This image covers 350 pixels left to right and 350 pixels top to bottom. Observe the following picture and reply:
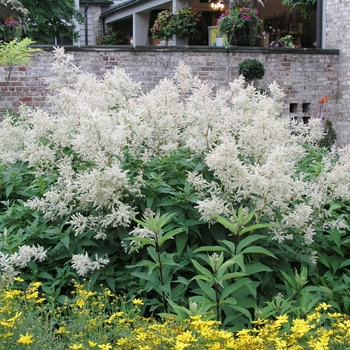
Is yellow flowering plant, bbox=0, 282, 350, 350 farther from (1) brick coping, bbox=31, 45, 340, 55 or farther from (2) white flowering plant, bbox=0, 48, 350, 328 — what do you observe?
(1) brick coping, bbox=31, 45, 340, 55

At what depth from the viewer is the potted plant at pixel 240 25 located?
13.4 meters

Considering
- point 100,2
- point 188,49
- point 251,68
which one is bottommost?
point 251,68

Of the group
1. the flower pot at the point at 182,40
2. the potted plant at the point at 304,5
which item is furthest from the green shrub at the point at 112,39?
the potted plant at the point at 304,5

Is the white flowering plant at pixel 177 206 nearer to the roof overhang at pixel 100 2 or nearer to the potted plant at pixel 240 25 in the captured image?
the potted plant at pixel 240 25

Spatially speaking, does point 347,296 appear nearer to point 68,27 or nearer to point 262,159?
point 262,159

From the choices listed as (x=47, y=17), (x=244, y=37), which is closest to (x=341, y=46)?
(x=244, y=37)

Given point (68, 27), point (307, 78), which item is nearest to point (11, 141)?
point (307, 78)

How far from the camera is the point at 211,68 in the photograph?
13148mm

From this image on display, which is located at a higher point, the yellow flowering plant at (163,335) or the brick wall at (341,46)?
the brick wall at (341,46)

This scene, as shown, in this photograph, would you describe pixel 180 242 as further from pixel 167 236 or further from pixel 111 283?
pixel 111 283

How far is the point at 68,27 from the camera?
68.9 feet

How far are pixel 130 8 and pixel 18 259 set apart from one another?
68.0 ft

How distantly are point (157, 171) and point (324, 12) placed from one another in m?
11.7

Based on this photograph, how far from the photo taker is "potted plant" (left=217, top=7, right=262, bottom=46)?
13.4 meters
